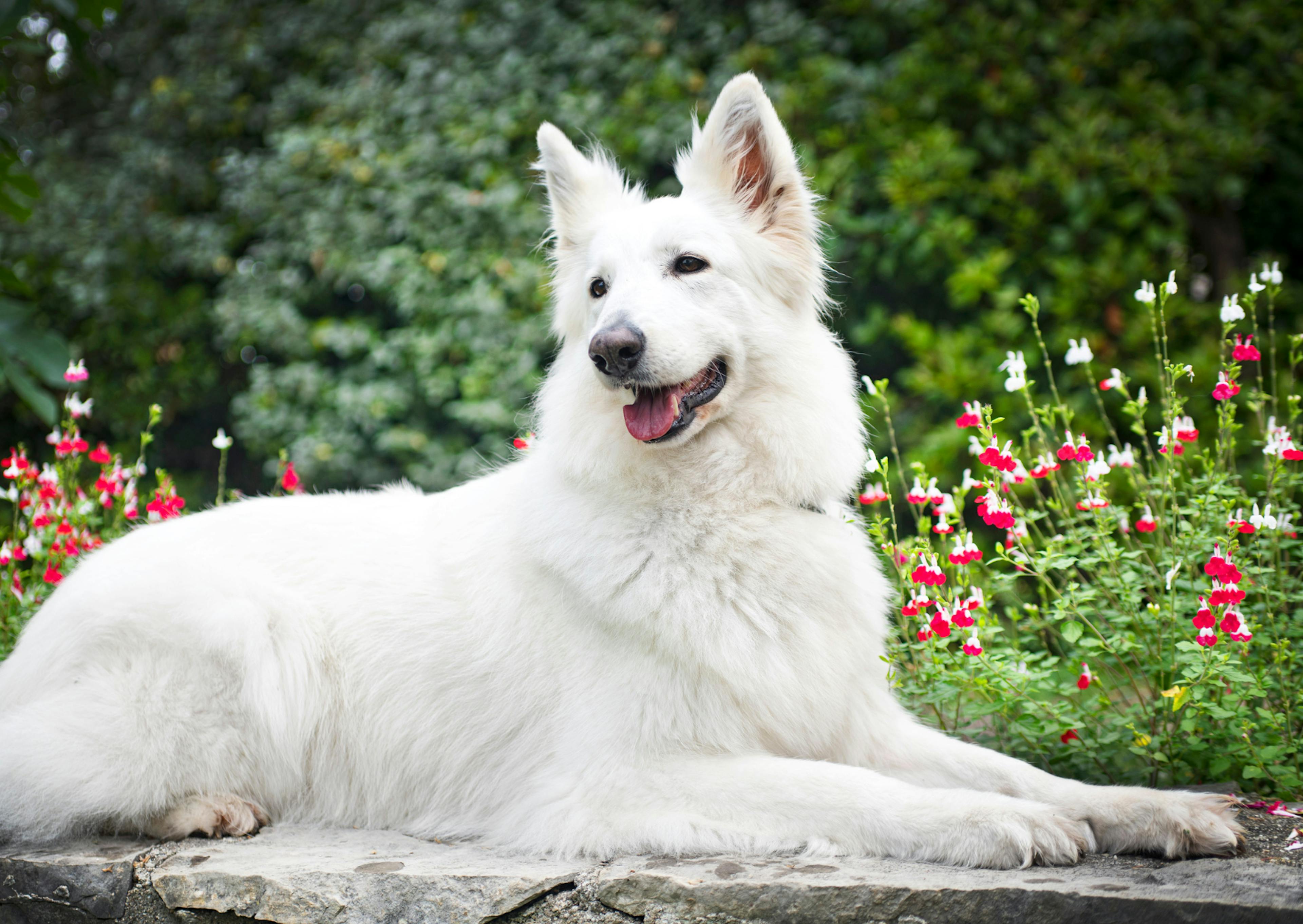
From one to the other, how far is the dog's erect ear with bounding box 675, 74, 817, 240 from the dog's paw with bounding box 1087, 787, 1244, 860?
6.13ft

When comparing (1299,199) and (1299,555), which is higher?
(1299,199)

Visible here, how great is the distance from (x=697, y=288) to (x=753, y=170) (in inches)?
21.0

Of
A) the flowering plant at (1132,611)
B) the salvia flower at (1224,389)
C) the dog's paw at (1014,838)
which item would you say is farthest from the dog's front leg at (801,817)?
the salvia flower at (1224,389)

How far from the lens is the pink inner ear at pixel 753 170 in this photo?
3174mm

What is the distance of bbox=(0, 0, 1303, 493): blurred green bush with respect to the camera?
5996mm

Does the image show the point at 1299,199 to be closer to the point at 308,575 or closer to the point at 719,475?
the point at 719,475

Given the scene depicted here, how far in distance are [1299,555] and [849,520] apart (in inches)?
61.3

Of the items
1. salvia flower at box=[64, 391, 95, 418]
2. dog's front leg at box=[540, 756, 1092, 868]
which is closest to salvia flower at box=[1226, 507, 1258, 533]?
dog's front leg at box=[540, 756, 1092, 868]

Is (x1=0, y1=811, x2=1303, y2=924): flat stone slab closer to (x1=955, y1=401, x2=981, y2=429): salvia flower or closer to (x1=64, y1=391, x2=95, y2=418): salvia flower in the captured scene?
(x1=955, y1=401, x2=981, y2=429): salvia flower

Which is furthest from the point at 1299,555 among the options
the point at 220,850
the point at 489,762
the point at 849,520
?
the point at 220,850

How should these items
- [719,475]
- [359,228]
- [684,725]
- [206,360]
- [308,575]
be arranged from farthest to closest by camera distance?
[206,360], [359,228], [308,575], [719,475], [684,725]

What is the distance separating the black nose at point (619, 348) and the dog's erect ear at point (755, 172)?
2.45 feet

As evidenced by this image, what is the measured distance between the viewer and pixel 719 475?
2840mm

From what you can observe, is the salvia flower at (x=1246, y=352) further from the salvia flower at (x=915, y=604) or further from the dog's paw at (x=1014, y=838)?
the dog's paw at (x=1014, y=838)
